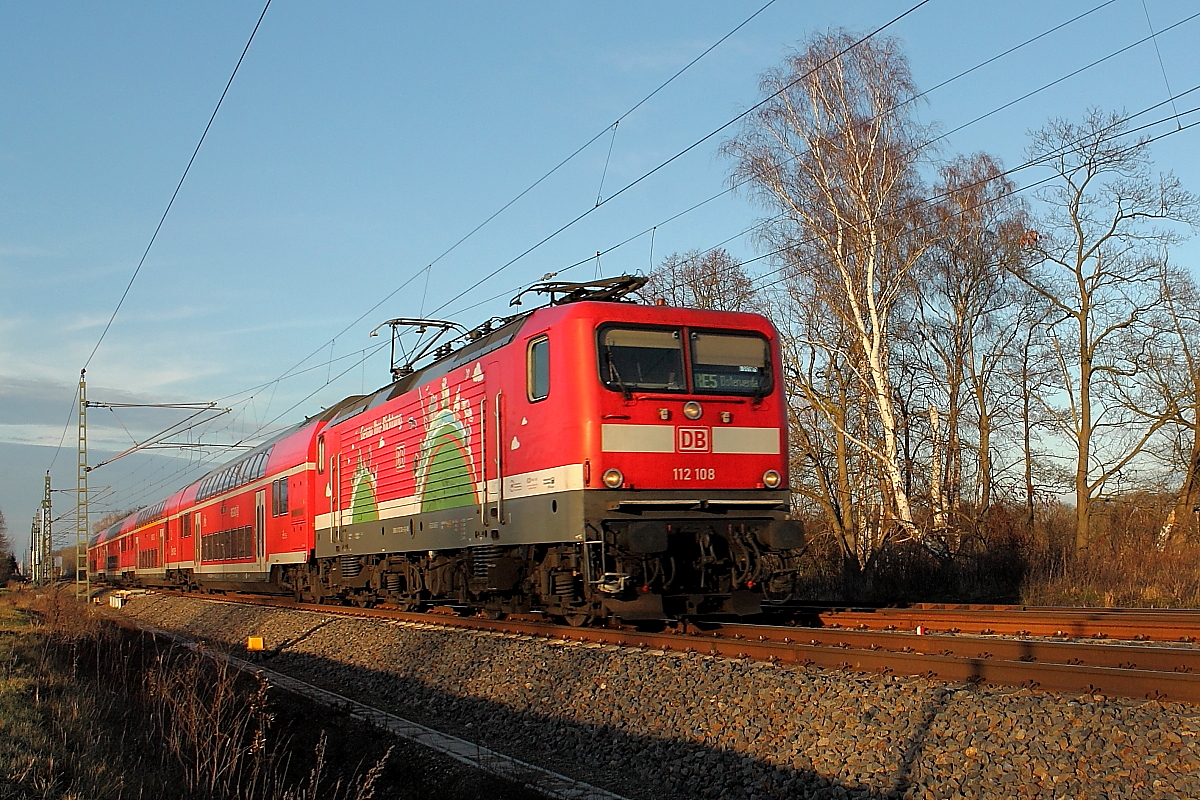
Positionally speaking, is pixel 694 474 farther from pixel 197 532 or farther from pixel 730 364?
pixel 197 532

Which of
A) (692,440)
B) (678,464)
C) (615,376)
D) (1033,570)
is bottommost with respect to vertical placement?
(1033,570)

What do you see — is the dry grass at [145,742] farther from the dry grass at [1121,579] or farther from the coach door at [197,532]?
the coach door at [197,532]

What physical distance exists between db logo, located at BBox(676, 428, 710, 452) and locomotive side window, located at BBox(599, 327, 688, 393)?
1.56 ft

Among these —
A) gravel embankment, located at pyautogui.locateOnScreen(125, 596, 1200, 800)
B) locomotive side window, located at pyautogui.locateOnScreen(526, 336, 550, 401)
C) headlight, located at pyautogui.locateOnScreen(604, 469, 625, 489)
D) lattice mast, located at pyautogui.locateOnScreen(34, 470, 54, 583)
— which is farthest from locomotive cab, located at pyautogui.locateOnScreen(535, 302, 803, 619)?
lattice mast, located at pyautogui.locateOnScreen(34, 470, 54, 583)

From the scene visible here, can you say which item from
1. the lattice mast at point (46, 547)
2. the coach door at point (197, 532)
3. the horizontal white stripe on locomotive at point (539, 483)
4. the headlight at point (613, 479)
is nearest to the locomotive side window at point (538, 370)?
the horizontal white stripe on locomotive at point (539, 483)

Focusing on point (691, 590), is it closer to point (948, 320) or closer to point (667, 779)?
point (667, 779)

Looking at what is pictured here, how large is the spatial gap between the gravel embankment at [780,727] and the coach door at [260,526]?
12994 mm

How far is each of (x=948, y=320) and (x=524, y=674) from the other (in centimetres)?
2238

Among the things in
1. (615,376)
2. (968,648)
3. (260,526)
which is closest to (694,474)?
(615,376)

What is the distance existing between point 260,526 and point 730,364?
50.4 ft

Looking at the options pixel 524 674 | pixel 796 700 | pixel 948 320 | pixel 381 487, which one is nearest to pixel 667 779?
pixel 796 700

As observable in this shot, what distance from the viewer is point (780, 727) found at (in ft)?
23.6

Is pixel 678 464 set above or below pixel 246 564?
above

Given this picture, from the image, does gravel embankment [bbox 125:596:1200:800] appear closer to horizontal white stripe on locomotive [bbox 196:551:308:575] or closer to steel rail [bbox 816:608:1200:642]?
steel rail [bbox 816:608:1200:642]
